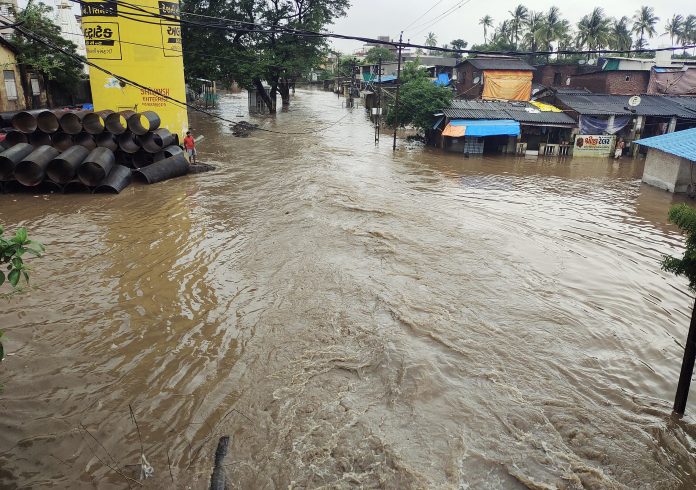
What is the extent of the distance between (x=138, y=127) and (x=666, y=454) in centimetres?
1725

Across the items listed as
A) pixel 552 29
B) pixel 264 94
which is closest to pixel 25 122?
pixel 264 94

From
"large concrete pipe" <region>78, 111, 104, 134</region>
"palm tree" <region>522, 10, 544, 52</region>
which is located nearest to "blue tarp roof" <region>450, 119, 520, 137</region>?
"large concrete pipe" <region>78, 111, 104, 134</region>

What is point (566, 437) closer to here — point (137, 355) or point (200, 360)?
point (200, 360)

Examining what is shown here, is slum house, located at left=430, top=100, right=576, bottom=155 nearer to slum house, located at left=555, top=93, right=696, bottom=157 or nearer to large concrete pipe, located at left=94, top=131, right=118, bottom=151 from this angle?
slum house, located at left=555, top=93, right=696, bottom=157

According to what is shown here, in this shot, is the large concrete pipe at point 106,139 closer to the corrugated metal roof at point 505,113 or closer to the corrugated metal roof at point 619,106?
the corrugated metal roof at point 505,113

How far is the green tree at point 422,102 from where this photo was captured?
27.5 meters

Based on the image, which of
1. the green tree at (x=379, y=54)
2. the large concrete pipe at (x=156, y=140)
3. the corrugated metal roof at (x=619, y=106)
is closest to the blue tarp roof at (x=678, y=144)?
the corrugated metal roof at (x=619, y=106)

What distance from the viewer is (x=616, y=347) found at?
7633 millimetres

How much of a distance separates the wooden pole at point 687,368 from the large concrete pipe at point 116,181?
604 inches

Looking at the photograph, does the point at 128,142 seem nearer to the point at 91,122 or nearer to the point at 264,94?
the point at 91,122

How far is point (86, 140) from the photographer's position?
52.7 ft

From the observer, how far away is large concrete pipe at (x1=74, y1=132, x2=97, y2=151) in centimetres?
1598

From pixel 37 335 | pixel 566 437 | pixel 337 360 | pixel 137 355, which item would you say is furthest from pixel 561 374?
pixel 37 335

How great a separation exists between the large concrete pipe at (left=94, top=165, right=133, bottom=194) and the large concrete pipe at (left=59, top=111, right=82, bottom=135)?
6.28ft
